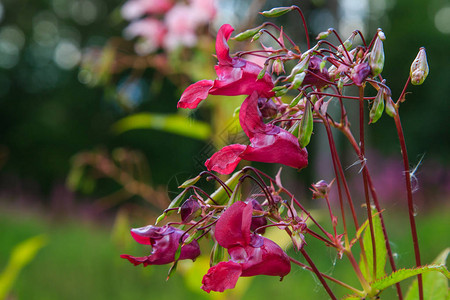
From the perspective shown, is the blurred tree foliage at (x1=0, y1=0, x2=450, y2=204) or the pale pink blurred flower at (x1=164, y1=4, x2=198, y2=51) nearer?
the pale pink blurred flower at (x1=164, y1=4, x2=198, y2=51)

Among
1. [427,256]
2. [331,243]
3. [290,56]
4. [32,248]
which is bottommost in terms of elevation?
[427,256]

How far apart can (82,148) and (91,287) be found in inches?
237

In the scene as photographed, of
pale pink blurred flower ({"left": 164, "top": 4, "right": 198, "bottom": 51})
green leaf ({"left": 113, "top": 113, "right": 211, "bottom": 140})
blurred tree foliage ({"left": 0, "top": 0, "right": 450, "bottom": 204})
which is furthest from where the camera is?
blurred tree foliage ({"left": 0, "top": 0, "right": 450, "bottom": 204})

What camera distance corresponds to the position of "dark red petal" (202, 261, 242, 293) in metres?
0.40

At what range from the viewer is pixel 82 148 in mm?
8555

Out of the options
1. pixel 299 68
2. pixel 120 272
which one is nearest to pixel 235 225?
pixel 299 68

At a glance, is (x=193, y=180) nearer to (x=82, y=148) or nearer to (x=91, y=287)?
(x=91, y=287)

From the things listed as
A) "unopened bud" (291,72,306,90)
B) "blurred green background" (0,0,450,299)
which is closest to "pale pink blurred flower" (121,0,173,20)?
"blurred green background" (0,0,450,299)

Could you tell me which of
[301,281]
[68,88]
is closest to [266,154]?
[301,281]

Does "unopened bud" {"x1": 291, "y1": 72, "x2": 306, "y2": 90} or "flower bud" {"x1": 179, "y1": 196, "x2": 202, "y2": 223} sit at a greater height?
"unopened bud" {"x1": 291, "y1": 72, "x2": 306, "y2": 90}

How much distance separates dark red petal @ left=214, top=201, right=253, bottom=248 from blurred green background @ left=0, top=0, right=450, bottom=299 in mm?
1242

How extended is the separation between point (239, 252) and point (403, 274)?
0.15 m

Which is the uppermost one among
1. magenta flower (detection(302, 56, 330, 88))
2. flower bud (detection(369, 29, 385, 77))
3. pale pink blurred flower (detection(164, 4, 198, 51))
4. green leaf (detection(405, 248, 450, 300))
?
flower bud (detection(369, 29, 385, 77))

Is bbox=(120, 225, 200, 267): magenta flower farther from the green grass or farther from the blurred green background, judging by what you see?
the green grass
